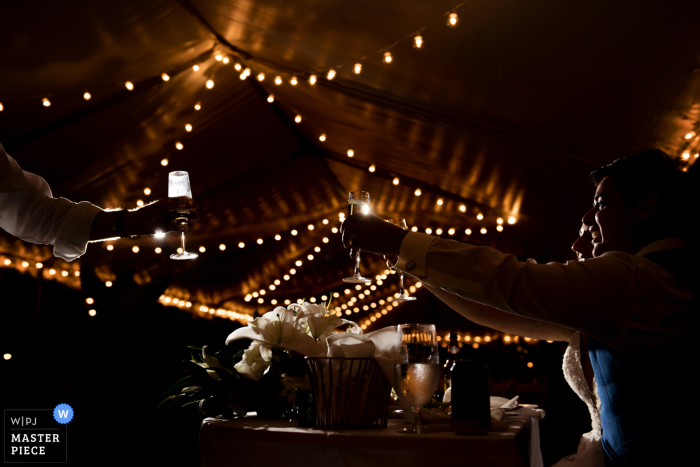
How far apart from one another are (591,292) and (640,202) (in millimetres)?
393

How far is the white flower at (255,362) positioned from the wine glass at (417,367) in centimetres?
39

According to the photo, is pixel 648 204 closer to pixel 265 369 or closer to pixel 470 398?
pixel 470 398

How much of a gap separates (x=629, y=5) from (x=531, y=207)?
2129 millimetres

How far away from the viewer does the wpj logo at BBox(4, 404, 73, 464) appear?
343 cm

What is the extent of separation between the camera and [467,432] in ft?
3.30

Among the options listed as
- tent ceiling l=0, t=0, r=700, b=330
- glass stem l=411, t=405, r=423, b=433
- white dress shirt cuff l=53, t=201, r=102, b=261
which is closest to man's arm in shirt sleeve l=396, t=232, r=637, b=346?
glass stem l=411, t=405, r=423, b=433

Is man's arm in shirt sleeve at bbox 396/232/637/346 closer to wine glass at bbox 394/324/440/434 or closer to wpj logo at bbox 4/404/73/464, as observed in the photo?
wine glass at bbox 394/324/440/434

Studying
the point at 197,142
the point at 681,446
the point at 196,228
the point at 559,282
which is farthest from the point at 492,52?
the point at 196,228

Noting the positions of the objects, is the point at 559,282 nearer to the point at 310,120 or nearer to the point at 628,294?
the point at 628,294

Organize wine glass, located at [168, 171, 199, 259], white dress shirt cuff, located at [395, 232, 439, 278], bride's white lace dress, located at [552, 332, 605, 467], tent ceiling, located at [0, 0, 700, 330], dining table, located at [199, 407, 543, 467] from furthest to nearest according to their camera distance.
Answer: tent ceiling, located at [0, 0, 700, 330] < wine glass, located at [168, 171, 199, 259] < bride's white lace dress, located at [552, 332, 605, 467] < white dress shirt cuff, located at [395, 232, 439, 278] < dining table, located at [199, 407, 543, 467]

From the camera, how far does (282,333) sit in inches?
50.4

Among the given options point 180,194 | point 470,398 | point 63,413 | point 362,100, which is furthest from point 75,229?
point 63,413

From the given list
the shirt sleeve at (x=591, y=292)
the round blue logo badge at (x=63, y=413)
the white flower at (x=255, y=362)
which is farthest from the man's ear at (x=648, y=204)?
the round blue logo badge at (x=63, y=413)

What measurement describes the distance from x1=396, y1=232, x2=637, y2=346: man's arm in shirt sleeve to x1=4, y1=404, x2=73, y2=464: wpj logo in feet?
11.7
